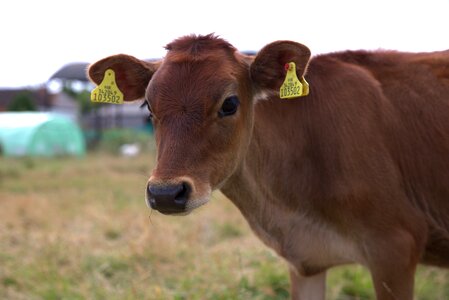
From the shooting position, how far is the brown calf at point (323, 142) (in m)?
3.93

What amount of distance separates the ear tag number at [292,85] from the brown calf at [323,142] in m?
0.08

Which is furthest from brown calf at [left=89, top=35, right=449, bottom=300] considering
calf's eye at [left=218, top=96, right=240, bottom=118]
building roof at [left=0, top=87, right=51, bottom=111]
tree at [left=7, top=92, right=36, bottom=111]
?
building roof at [left=0, top=87, right=51, bottom=111]

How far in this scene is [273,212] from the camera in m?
4.47

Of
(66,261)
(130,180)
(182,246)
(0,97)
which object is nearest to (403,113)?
(182,246)

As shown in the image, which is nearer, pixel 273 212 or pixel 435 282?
pixel 273 212

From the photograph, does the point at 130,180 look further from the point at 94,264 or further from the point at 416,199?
the point at 416,199

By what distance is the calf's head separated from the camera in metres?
3.55

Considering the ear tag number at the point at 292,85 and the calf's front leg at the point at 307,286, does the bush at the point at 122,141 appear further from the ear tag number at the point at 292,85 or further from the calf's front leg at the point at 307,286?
the ear tag number at the point at 292,85

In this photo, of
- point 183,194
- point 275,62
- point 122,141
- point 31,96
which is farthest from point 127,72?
point 31,96

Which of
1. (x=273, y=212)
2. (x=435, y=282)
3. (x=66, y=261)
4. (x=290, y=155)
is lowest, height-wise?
(x=66, y=261)

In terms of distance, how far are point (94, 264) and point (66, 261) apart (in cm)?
38

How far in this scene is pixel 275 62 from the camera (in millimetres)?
4180

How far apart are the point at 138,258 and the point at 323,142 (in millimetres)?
3461

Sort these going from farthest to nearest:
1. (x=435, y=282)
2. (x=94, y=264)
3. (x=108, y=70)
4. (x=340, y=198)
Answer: (x=94, y=264) → (x=435, y=282) → (x=108, y=70) → (x=340, y=198)
